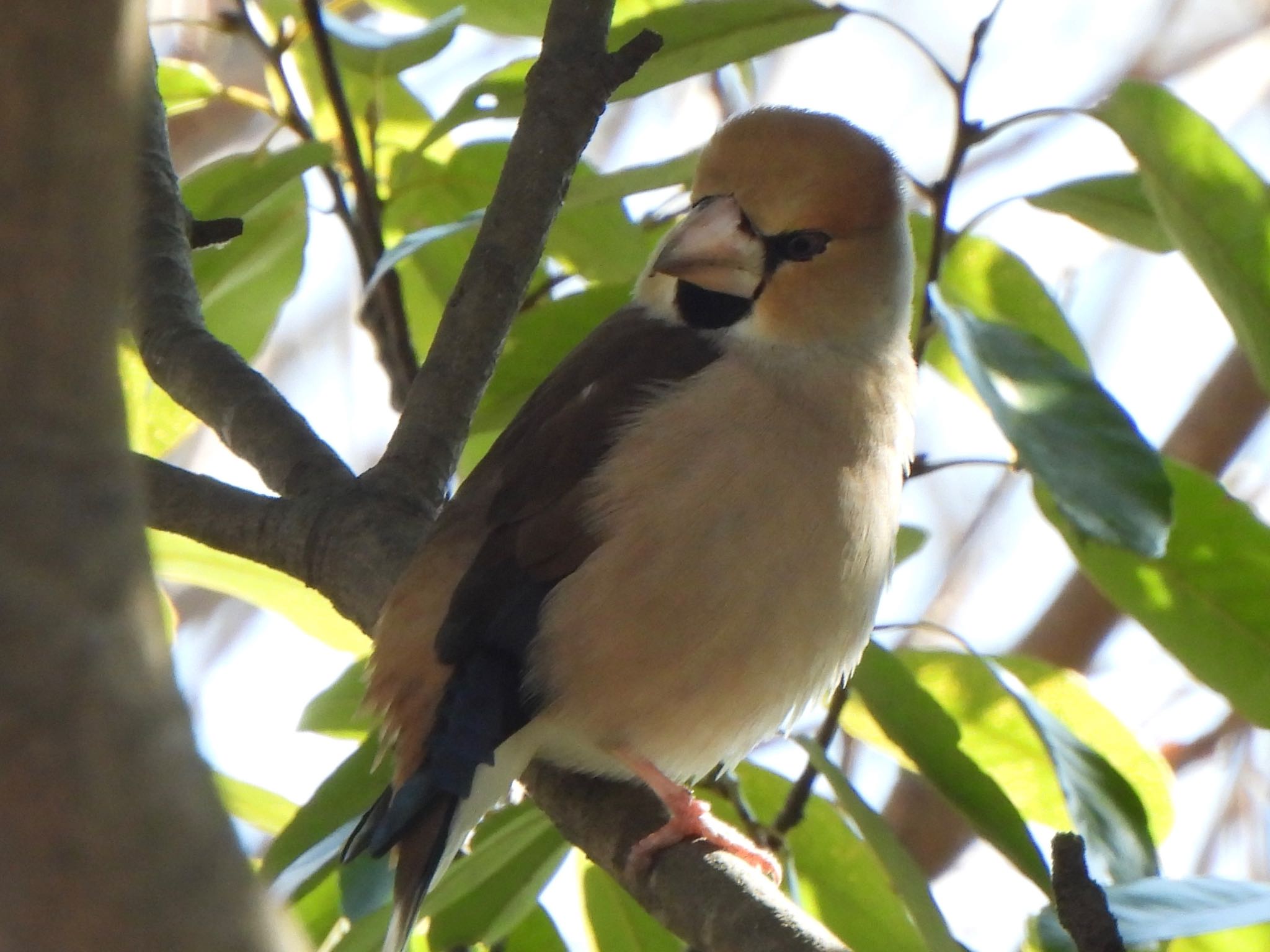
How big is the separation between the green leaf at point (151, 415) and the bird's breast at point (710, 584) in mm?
865

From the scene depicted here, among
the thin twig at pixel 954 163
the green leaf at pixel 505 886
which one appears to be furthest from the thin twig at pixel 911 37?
the green leaf at pixel 505 886

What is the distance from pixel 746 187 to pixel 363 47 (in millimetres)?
601

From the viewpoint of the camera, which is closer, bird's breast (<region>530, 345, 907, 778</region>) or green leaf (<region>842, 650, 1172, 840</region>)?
bird's breast (<region>530, 345, 907, 778</region>)

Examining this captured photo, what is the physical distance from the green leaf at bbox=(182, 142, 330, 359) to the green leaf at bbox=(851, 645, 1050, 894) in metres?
1.10

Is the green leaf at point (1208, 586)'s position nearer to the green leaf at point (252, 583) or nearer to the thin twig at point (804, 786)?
the thin twig at point (804, 786)

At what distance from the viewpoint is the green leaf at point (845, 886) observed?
6.95 feet

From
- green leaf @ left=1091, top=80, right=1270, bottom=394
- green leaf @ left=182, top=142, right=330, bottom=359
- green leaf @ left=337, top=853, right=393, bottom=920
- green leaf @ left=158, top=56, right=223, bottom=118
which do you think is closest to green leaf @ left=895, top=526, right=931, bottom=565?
green leaf @ left=1091, top=80, right=1270, bottom=394

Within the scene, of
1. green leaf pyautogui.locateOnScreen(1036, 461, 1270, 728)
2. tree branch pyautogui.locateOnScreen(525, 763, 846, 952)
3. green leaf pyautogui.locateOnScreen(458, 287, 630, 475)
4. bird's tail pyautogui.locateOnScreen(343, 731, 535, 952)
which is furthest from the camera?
green leaf pyautogui.locateOnScreen(458, 287, 630, 475)

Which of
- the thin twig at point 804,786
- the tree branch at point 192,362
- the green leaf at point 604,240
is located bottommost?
the thin twig at point 804,786

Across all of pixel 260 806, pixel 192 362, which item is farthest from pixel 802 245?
pixel 260 806

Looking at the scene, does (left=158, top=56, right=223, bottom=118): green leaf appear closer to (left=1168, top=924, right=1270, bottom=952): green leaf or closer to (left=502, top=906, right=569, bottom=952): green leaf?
(left=502, top=906, right=569, bottom=952): green leaf

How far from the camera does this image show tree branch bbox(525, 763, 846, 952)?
142cm

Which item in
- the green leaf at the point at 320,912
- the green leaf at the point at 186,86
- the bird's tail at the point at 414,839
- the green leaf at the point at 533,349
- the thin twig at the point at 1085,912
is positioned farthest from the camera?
the green leaf at the point at 186,86

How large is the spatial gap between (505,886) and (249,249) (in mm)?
1114
